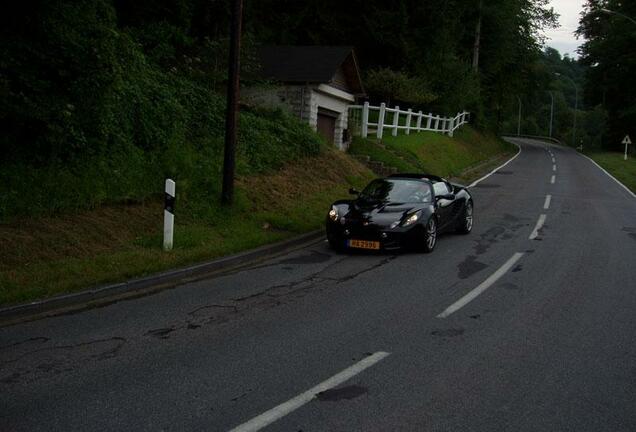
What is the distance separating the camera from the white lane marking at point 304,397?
4101 millimetres

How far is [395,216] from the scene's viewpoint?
428 inches

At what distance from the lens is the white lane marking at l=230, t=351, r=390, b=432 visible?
13.5 feet

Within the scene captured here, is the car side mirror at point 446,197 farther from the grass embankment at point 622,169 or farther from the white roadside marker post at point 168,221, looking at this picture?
the grass embankment at point 622,169

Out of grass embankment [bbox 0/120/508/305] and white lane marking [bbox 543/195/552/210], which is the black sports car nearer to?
grass embankment [bbox 0/120/508/305]

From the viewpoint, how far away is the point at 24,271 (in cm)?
789

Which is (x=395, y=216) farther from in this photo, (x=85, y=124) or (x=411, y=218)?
(x=85, y=124)

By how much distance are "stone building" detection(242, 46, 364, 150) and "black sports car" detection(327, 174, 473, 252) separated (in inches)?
441

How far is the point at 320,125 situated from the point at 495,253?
14662mm

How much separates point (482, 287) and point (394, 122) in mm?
21799

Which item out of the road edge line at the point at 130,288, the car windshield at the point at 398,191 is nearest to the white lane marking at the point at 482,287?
the car windshield at the point at 398,191

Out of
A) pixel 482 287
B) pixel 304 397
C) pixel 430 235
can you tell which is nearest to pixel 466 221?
pixel 430 235

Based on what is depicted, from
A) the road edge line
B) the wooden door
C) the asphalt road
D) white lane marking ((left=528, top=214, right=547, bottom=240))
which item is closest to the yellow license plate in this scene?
the asphalt road

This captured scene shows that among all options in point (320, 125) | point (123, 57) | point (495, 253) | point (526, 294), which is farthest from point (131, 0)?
point (526, 294)

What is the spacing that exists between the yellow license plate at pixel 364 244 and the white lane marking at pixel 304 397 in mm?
5129
